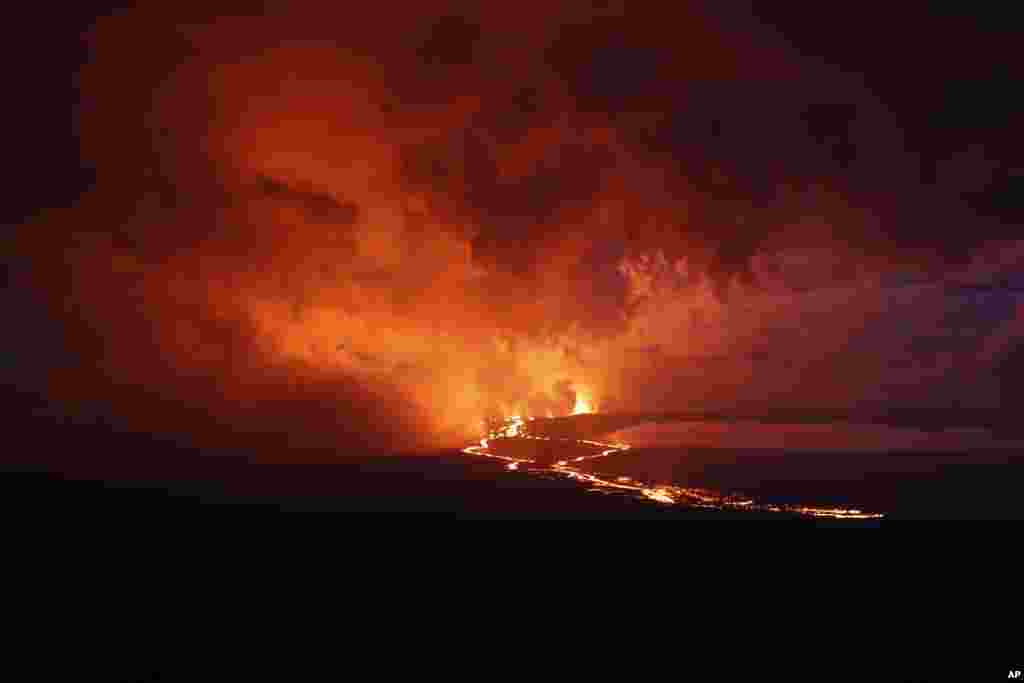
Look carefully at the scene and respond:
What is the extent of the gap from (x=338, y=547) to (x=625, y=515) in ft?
24.5

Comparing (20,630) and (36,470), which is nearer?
(20,630)

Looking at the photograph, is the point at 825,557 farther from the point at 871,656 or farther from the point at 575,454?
the point at 575,454

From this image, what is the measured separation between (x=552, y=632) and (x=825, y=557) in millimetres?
6785

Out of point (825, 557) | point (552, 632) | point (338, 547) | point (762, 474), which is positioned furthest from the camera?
point (762, 474)

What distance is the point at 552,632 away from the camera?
40.8 feet

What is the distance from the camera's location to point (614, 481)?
2572cm

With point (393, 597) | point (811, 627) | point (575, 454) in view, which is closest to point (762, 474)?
point (575, 454)

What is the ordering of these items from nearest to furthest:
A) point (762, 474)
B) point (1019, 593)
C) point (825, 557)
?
point (1019, 593) < point (825, 557) < point (762, 474)

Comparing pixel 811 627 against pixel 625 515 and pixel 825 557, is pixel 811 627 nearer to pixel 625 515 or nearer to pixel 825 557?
pixel 825 557

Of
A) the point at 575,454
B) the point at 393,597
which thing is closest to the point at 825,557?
the point at 393,597

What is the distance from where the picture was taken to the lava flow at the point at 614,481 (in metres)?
21.0

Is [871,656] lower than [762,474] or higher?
lower

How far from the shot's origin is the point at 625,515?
65.5ft

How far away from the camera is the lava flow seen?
2098 cm
